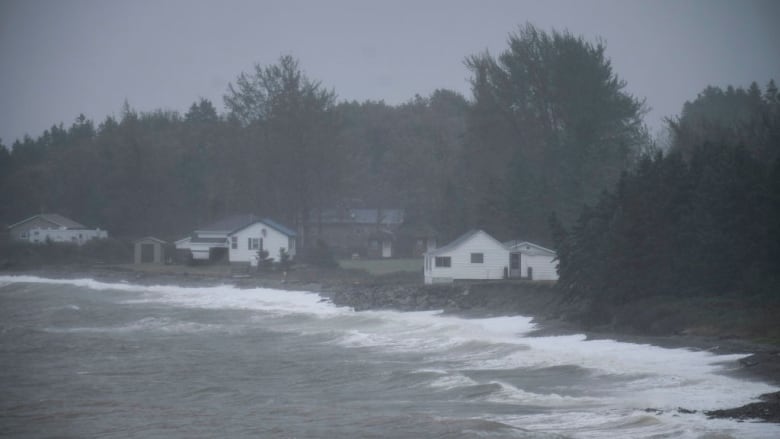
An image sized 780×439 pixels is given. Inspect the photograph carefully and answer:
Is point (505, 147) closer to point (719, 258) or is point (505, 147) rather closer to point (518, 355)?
point (719, 258)

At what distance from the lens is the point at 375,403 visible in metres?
21.2

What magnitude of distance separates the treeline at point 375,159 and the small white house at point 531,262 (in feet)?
18.6

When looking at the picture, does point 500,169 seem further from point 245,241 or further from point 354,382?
point 354,382

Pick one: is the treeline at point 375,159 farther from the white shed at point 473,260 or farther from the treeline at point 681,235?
the treeline at point 681,235

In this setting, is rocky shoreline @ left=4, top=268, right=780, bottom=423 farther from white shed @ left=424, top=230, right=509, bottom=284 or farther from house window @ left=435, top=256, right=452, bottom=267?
white shed @ left=424, top=230, right=509, bottom=284

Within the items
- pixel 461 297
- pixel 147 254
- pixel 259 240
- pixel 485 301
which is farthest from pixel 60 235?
pixel 485 301

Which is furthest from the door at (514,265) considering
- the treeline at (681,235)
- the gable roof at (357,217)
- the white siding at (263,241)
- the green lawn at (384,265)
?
the gable roof at (357,217)

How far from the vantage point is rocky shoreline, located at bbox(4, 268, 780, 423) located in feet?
70.8

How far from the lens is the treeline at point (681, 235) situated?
1233 inches

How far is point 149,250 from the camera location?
73.9 meters

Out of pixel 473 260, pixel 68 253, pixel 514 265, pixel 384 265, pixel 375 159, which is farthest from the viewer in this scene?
pixel 375 159

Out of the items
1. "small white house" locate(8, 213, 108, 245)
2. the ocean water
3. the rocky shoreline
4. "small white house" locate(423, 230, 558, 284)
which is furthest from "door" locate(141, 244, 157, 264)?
"small white house" locate(423, 230, 558, 284)

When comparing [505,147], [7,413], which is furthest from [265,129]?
[7,413]

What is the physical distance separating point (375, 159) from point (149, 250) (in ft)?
132
